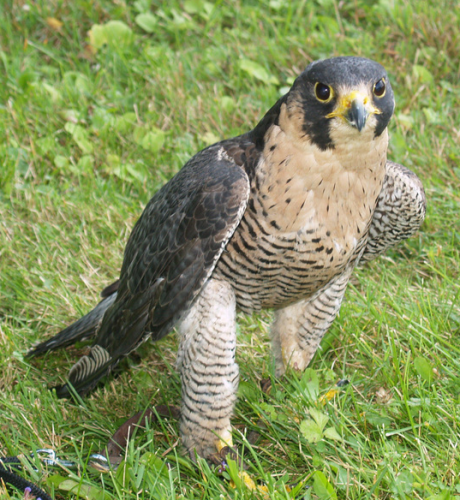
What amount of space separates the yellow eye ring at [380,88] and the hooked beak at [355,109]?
0.08m

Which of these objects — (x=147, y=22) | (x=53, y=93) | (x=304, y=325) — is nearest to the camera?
(x=304, y=325)

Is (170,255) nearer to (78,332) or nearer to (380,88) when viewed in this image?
(78,332)

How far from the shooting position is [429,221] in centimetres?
440

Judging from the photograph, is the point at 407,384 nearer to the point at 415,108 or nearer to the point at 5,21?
the point at 415,108

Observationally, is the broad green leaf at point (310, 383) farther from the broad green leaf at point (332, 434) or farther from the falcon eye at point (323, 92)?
the falcon eye at point (323, 92)

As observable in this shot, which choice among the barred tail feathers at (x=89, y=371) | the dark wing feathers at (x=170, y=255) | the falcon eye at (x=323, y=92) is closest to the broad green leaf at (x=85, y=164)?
the dark wing feathers at (x=170, y=255)

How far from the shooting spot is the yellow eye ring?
8.77 ft

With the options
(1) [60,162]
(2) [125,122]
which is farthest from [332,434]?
(2) [125,122]

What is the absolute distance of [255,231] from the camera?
2.92 m

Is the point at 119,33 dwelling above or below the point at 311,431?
above

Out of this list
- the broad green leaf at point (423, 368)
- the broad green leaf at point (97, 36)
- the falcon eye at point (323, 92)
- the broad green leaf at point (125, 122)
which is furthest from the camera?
the broad green leaf at point (97, 36)

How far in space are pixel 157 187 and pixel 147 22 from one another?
6.41ft

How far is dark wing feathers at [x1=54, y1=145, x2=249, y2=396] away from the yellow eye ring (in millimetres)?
651

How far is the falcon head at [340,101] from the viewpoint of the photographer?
2.59 m
